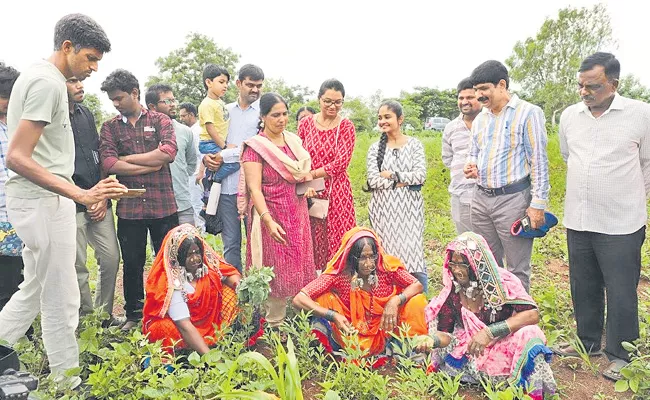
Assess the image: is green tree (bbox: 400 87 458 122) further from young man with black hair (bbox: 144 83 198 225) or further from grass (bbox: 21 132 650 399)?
young man with black hair (bbox: 144 83 198 225)

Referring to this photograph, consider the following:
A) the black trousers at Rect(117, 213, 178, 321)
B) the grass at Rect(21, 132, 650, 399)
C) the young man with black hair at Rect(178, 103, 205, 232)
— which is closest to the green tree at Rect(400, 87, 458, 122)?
the grass at Rect(21, 132, 650, 399)

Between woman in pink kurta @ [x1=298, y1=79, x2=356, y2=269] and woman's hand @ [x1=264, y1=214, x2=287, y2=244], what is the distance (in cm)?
59

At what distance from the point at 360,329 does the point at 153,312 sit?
1.31 meters

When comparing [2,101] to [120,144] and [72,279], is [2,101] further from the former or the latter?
[72,279]

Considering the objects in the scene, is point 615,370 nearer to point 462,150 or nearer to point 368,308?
point 368,308

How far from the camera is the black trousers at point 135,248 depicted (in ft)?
12.9

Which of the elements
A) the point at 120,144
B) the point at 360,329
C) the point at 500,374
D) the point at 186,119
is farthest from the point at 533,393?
the point at 186,119

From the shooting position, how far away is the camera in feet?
5.67

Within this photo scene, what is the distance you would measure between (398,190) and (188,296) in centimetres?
178

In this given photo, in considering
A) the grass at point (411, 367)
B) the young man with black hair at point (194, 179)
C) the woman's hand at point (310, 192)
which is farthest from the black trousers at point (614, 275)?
the young man with black hair at point (194, 179)

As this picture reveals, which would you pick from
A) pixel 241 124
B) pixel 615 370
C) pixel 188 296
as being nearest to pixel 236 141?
pixel 241 124

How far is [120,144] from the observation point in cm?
385

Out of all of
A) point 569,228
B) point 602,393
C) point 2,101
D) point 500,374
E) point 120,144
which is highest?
point 2,101

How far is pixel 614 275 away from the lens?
10.8 feet
